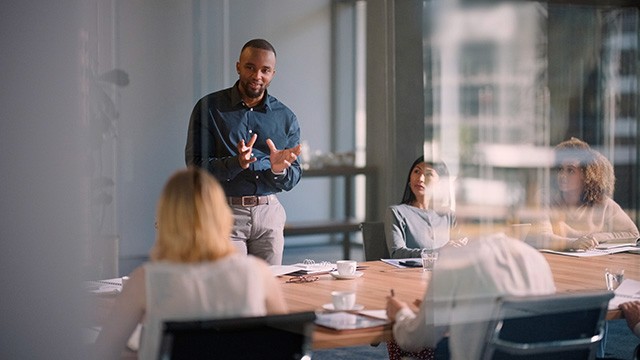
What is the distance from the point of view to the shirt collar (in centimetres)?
382

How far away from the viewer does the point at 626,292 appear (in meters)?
4.30

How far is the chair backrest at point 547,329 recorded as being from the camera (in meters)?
3.46

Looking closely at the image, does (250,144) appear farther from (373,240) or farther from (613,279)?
(613,279)

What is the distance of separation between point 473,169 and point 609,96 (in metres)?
0.83

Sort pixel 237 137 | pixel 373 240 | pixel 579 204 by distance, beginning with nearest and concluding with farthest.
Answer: pixel 237 137 < pixel 579 204 < pixel 373 240

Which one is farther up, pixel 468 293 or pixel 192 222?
pixel 192 222

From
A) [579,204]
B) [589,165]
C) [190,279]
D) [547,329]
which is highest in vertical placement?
[589,165]

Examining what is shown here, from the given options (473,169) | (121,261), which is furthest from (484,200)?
(121,261)

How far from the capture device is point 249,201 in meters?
3.95

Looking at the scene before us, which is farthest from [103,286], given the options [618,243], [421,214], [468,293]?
[618,243]

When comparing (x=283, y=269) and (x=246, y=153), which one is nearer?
(x=246, y=153)

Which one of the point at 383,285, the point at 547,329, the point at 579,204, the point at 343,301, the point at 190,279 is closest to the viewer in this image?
the point at 190,279

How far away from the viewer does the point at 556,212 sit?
15.0ft

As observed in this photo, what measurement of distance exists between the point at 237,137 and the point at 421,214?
130 centimetres
